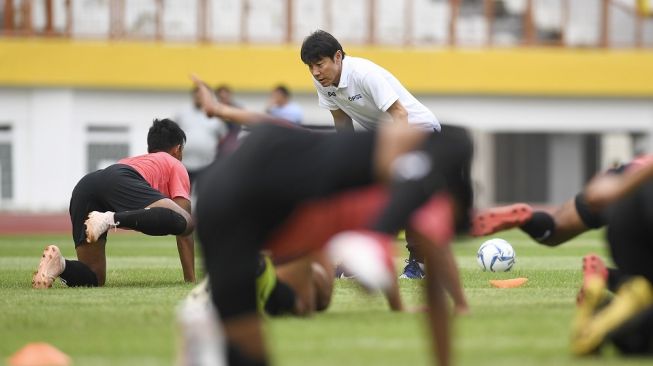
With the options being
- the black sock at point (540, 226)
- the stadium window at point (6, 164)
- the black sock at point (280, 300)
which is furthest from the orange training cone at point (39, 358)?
the stadium window at point (6, 164)

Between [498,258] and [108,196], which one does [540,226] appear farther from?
[498,258]

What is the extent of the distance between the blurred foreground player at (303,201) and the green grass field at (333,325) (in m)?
0.35

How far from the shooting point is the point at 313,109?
3225 centimetres

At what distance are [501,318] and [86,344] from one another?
102 inches

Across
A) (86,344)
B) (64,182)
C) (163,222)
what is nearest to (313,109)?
(64,182)

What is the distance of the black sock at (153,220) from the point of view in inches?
485

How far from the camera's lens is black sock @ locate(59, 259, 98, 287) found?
12375 millimetres

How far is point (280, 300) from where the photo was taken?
884 cm

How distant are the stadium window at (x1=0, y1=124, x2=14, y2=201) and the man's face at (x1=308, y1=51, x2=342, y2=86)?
20278 mm

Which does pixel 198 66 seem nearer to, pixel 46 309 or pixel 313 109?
pixel 313 109

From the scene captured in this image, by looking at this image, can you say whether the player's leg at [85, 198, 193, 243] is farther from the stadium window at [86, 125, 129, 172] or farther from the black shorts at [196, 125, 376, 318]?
the stadium window at [86, 125, 129, 172]

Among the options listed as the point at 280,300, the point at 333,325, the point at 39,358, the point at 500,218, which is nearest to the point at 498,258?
the point at 280,300

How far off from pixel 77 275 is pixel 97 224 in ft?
1.82

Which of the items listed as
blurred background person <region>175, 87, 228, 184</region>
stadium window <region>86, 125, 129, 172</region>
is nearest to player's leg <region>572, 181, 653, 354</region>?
blurred background person <region>175, 87, 228, 184</region>
